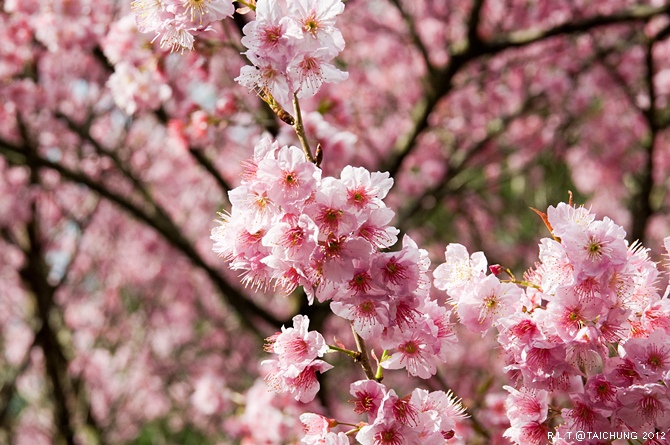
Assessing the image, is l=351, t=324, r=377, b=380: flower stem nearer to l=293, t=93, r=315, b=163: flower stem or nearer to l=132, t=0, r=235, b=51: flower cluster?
l=293, t=93, r=315, b=163: flower stem

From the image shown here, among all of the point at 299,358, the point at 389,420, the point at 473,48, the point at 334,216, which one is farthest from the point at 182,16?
the point at 473,48

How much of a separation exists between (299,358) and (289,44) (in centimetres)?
74

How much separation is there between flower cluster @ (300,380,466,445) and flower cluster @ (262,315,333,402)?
0.26ft

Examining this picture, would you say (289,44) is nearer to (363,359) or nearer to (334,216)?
(334,216)

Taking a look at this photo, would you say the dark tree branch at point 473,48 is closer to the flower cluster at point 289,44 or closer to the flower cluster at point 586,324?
the flower cluster at point 586,324

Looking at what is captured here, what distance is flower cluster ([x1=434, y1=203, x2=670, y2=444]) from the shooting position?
1.43 metres

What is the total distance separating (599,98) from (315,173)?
270 inches

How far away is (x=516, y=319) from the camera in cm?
152

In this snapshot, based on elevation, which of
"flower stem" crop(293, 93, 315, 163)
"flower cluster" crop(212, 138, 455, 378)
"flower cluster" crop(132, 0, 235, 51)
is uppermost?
"flower cluster" crop(132, 0, 235, 51)

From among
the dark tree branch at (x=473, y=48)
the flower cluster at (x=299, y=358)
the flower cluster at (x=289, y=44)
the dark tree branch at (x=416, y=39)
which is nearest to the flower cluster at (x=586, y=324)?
the flower cluster at (x=299, y=358)

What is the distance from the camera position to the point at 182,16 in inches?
61.8

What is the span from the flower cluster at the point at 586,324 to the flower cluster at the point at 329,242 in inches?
9.0

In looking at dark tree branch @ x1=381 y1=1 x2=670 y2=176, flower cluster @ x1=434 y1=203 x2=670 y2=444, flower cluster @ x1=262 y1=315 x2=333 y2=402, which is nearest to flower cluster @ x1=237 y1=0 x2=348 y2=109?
flower cluster @ x1=262 y1=315 x2=333 y2=402

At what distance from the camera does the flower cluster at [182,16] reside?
1.54 m
